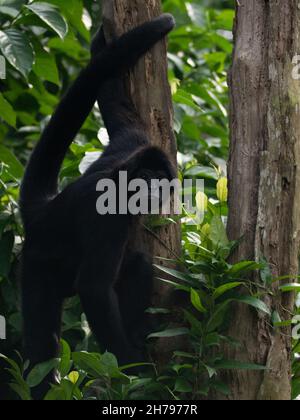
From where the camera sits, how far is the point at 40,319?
14.4 feet

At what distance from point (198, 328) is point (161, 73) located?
146 centimetres

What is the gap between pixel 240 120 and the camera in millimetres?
3869

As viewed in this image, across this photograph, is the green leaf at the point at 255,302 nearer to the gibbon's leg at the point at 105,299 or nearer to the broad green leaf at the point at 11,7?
the gibbon's leg at the point at 105,299

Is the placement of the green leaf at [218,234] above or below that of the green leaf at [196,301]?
above

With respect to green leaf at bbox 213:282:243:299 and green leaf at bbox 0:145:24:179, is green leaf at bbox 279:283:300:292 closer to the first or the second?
green leaf at bbox 213:282:243:299

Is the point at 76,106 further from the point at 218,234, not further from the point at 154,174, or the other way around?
the point at 218,234

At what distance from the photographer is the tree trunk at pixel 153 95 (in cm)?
418

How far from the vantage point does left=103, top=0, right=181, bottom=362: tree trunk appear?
4.18 metres

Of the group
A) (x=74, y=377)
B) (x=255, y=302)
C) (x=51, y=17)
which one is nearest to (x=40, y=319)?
(x=74, y=377)

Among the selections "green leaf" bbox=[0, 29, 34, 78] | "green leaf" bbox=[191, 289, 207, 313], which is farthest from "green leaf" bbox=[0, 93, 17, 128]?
"green leaf" bbox=[191, 289, 207, 313]

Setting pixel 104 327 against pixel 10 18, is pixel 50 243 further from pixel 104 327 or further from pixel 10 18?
pixel 10 18

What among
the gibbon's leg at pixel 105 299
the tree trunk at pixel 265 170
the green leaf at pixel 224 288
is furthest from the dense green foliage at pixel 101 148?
the gibbon's leg at pixel 105 299

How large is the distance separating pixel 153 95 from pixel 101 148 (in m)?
1.26

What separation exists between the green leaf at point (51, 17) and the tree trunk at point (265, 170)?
63.4 inches
